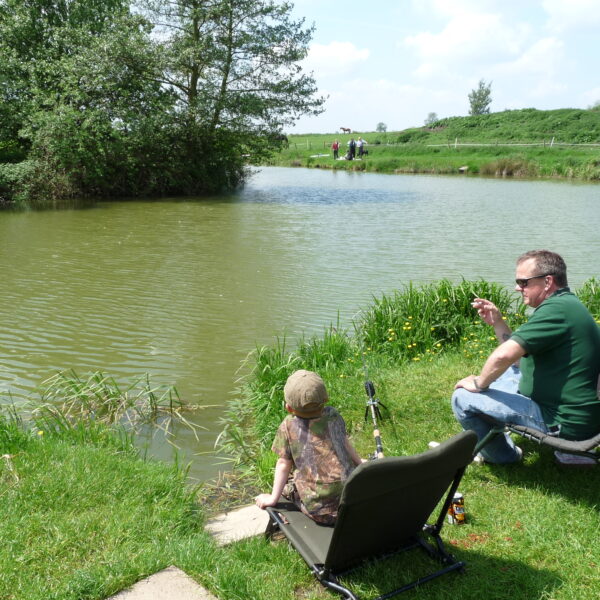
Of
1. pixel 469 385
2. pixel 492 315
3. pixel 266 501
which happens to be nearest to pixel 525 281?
pixel 492 315

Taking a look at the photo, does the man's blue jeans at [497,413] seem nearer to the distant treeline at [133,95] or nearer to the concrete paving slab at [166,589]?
the concrete paving slab at [166,589]

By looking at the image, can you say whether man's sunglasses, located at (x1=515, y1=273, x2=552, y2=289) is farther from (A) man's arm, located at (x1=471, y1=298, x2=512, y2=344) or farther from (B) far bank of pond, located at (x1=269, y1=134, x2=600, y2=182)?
(B) far bank of pond, located at (x1=269, y1=134, x2=600, y2=182)

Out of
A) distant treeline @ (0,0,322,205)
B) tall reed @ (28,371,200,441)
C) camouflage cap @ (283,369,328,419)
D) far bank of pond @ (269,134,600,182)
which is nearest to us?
camouflage cap @ (283,369,328,419)

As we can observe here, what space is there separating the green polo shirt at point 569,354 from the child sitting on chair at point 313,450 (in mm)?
1338

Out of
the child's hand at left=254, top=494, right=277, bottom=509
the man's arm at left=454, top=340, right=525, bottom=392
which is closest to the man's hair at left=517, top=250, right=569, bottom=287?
the man's arm at left=454, top=340, right=525, bottom=392

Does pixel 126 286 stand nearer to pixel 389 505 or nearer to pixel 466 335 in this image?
pixel 466 335

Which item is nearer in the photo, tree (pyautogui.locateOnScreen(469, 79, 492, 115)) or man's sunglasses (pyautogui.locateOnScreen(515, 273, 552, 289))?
man's sunglasses (pyautogui.locateOnScreen(515, 273, 552, 289))

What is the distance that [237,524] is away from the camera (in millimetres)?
3918

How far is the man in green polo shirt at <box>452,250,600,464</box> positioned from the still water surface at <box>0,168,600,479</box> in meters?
2.33

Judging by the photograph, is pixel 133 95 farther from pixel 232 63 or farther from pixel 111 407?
pixel 111 407

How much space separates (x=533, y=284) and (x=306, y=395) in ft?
5.78

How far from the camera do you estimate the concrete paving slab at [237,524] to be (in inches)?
147

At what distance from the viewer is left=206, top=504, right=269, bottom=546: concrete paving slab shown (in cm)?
374

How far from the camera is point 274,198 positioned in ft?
90.6
